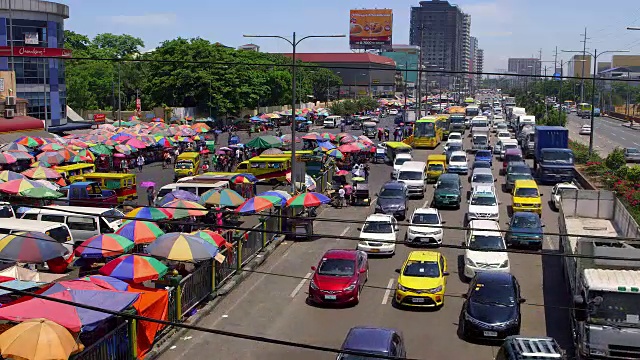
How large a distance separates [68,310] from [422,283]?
31.5 feet

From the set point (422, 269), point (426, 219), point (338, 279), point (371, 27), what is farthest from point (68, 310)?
point (371, 27)

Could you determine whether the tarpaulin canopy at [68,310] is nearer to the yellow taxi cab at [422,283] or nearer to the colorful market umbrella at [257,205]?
the yellow taxi cab at [422,283]

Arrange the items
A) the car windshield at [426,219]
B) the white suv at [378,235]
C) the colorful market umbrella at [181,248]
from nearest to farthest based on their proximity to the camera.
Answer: the colorful market umbrella at [181,248] → the white suv at [378,235] → the car windshield at [426,219]

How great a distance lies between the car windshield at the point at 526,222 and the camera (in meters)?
26.1

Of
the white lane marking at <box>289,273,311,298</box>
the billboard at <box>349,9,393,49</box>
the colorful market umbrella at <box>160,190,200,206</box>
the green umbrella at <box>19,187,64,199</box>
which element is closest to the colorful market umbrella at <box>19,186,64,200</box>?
the green umbrella at <box>19,187,64,199</box>

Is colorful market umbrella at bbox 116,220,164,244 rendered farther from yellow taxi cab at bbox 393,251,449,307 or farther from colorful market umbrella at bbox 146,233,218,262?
yellow taxi cab at bbox 393,251,449,307

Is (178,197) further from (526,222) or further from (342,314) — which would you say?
(526,222)

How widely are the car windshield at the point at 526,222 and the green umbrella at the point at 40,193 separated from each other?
18261mm

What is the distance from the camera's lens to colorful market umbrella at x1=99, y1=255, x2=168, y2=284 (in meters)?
16.9

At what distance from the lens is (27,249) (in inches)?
781

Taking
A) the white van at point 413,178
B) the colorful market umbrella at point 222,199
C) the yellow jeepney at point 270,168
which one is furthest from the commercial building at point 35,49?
the colorful market umbrella at point 222,199

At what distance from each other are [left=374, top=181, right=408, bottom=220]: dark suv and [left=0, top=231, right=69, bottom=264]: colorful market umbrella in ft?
49.0

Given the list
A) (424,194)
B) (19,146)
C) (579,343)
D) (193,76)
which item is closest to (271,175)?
(424,194)

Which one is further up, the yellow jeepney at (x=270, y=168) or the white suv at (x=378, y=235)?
the yellow jeepney at (x=270, y=168)
